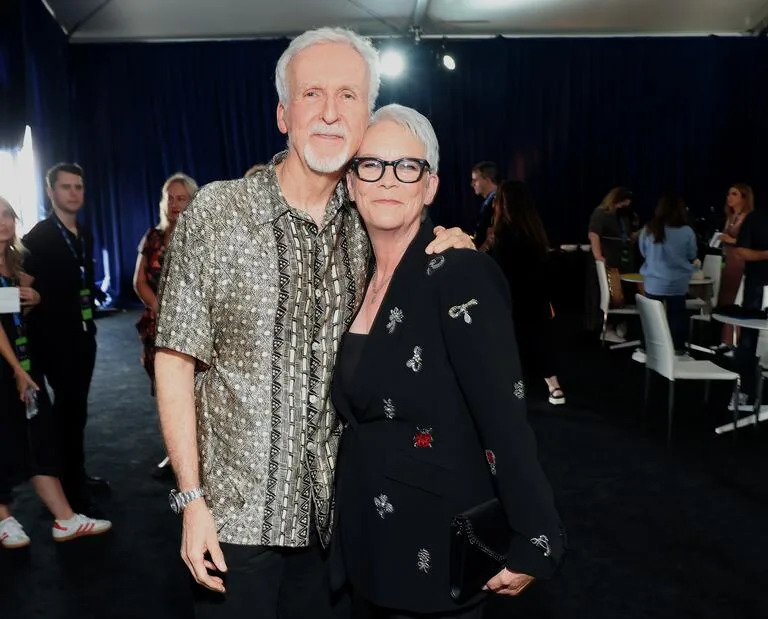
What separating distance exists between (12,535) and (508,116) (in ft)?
28.3

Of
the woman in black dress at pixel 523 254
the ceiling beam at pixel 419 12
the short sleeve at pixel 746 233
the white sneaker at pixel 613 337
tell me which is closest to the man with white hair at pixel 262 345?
the woman in black dress at pixel 523 254

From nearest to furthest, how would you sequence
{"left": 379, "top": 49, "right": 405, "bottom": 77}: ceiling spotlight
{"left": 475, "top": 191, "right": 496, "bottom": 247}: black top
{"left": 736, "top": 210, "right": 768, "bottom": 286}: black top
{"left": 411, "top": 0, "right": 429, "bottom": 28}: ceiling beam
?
{"left": 736, "top": 210, "right": 768, "bottom": 286}: black top, {"left": 475, "top": 191, "right": 496, "bottom": 247}: black top, {"left": 411, "top": 0, "right": 429, "bottom": 28}: ceiling beam, {"left": 379, "top": 49, "right": 405, "bottom": 77}: ceiling spotlight

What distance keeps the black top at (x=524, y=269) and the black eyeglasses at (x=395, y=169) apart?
3459 mm

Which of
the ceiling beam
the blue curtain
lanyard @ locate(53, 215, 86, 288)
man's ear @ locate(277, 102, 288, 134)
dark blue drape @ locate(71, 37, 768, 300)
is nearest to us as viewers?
man's ear @ locate(277, 102, 288, 134)

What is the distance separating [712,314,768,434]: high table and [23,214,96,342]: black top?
3.29 meters

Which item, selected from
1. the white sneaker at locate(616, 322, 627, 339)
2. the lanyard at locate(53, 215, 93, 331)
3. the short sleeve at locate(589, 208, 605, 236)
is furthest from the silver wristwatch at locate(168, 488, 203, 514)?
the white sneaker at locate(616, 322, 627, 339)

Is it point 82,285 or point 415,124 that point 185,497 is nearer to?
point 415,124

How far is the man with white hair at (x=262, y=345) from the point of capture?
138 centimetres

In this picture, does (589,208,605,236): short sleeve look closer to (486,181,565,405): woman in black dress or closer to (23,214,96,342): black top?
(486,181,565,405): woman in black dress

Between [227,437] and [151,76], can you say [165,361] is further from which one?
[151,76]

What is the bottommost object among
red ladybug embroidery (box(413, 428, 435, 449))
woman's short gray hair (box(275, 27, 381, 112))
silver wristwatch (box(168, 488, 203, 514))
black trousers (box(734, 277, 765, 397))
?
black trousers (box(734, 277, 765, 397))

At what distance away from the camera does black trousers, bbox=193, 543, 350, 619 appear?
143 centimetres

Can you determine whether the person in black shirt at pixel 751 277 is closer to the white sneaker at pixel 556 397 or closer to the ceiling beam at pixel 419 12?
the white sneaker at pixel 556 397

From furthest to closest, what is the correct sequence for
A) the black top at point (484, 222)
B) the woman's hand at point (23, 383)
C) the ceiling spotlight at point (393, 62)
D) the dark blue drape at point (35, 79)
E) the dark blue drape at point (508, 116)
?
the dark blue drape at point (508, 116) < the ceiling spotlight at point (393, 62) < the dark blue drape at point (35, 79) < the black top at point (484, 222) < the woman's hand at point (23, 383)
